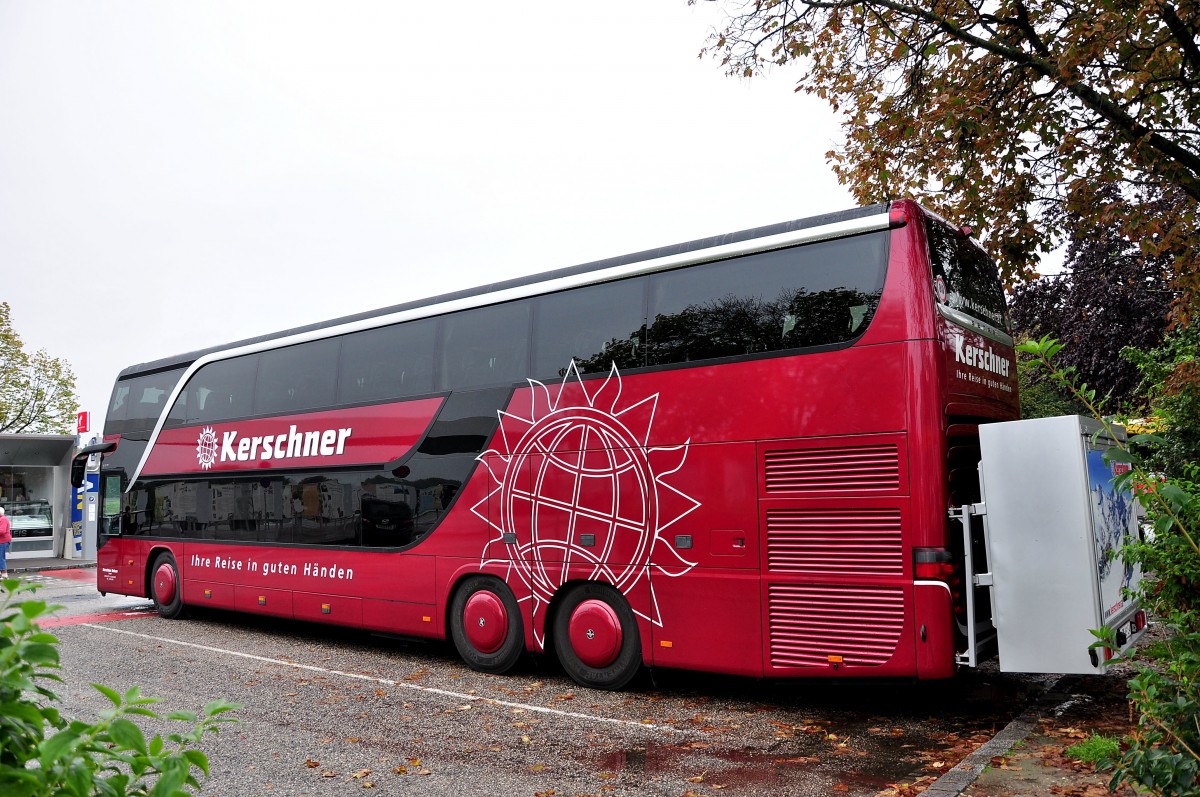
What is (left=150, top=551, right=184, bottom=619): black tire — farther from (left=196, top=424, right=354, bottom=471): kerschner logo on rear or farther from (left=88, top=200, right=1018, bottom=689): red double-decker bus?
(left=88, top=200, right=1018, bottom=689): red double-decker bus

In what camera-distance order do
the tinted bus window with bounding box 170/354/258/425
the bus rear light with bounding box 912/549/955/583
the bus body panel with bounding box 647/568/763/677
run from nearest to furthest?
1. the bus rear light with bounding box 912/549/955/583
2. the bus body panel with bounding box 647/568/763/677
3. the tinted bus window with bounding box 170/354/258/425

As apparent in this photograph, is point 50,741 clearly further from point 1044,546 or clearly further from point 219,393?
point 219,393

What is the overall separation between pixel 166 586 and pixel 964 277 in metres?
12.7

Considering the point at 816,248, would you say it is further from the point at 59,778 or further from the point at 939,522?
the point at 59,778

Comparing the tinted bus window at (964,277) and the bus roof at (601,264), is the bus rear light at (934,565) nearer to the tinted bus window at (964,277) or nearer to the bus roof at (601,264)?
the tinted bus window at (964,277)

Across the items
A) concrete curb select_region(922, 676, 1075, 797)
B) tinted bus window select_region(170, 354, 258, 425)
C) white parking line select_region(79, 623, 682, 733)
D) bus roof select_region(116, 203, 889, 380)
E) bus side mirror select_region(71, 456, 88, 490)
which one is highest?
bus roof select_region(116, 203, 889, 380)

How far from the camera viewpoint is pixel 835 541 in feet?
24.1

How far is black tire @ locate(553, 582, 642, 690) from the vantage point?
8703 millimetres

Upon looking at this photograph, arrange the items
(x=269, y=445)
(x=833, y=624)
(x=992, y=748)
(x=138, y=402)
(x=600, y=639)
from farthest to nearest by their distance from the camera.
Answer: (x=138, y=402) < (x=269, y=445) < (x=600, y=639) < (x=833, y=624) < (x=992, y=748)

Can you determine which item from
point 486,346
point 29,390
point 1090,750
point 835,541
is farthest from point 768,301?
point 29,390

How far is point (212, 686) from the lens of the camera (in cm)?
905

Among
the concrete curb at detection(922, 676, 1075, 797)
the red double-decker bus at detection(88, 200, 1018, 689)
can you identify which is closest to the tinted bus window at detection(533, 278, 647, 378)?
the red double-decker bus at detection(88, 200, 1018, 689)

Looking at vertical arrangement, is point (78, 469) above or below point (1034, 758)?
above

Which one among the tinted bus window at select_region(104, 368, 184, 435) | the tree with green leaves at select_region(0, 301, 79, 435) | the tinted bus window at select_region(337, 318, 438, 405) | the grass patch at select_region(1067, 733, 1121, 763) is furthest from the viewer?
the tree with green leaves at select_region(0, 301, 79, 435)
